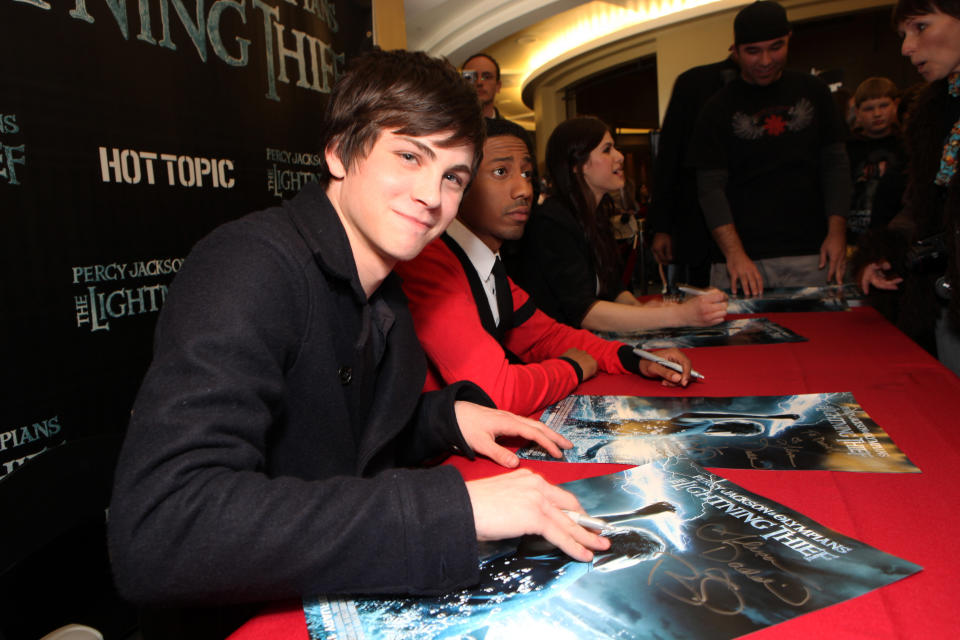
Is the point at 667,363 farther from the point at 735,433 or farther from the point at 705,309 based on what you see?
the point at 705,309

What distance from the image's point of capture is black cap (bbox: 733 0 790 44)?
7.14 ft

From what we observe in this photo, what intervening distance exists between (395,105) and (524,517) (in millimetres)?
586

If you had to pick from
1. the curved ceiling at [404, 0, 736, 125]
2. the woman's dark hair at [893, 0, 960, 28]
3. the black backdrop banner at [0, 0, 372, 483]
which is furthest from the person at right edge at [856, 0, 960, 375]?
the curved ceiling at [404, 0, 736, 125]


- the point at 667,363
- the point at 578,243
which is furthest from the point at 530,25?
the point at 667,363

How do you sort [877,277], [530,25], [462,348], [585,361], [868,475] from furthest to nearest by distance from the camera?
[530,25] < [877,277] < [585,361] < [462,348] < [868,475]

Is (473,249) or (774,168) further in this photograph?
(774,168)

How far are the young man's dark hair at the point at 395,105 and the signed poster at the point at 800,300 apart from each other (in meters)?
1.36

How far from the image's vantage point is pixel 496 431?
0.91 metres

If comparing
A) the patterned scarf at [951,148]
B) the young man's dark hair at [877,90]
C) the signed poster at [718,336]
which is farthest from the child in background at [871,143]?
the signed poster at [718,336]

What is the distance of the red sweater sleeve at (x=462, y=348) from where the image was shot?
111 centimetres

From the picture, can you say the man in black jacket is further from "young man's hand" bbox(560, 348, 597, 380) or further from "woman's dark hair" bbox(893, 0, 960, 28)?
"woman's dark hair" bbox(893, 0, 960, 28)

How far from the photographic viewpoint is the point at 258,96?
2061 millimetres

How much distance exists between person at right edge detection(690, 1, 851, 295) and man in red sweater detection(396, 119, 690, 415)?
989 millimetres

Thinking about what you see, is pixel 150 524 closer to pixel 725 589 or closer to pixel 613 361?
pixel 725 589
